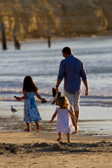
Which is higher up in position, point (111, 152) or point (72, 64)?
point (72, 64)

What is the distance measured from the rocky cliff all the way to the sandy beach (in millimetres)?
107224

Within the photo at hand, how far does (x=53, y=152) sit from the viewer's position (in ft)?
27.1

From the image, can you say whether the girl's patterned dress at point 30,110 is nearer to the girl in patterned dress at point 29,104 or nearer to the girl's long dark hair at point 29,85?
the girl in patterned dress at point 29,104

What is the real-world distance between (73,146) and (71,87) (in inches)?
69.4

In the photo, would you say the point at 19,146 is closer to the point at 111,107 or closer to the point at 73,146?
the point at 73,146

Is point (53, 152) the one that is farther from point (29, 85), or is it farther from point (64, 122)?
point (29, 85)

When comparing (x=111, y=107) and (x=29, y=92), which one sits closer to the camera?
(x=29, y=92)

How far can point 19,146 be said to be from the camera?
8.67 meters

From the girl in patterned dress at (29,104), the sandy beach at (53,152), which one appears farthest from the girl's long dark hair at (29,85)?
the sandy beach at (53,152)

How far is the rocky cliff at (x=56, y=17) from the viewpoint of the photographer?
12925cm

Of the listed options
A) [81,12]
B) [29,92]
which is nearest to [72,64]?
[29,92]

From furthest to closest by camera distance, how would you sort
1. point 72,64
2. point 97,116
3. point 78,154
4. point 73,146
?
point 97,116
point 72,64
point 73,146
point 78,154

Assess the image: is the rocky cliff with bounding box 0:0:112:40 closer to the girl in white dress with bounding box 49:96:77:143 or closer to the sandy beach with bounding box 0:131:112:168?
the sandy beach with bounding box 0:131:112:168

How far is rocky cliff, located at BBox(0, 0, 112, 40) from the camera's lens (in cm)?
12925
